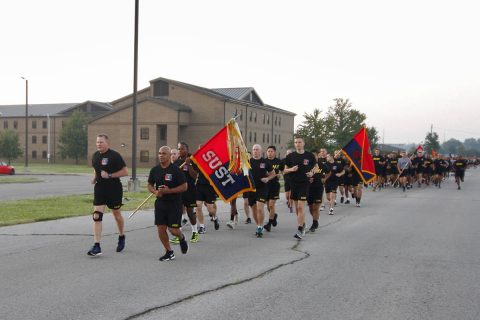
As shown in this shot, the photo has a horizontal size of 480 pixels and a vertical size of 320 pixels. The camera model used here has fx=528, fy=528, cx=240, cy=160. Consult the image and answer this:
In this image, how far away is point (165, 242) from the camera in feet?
25.6

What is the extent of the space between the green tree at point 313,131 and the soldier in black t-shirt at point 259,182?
2422 cm

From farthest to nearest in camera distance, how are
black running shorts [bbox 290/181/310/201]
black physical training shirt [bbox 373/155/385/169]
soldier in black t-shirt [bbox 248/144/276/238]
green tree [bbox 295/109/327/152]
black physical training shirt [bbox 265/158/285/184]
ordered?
green tree [bbox 295/109/327/152], black physical training shirt [bbox 373/155/385/169], black physical training shirt [bbox 265/158/285/184], soldier in black t-shirt [bbox 248/144/276/238], black running shorts [bbox 290/181/310/201]

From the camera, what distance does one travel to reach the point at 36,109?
91000mm

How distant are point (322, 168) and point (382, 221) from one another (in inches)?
85.5

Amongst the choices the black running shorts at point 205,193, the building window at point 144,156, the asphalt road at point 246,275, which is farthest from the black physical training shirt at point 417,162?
the building window at point 144,156

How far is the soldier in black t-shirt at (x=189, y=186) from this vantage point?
9906 millimetres

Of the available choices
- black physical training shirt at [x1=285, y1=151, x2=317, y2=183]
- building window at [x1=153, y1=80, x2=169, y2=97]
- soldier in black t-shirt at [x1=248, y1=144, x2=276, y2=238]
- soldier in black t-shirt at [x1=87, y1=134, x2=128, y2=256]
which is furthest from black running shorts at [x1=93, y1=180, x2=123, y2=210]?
building window at [x1=153, y1=80, x2=169, y2=97]

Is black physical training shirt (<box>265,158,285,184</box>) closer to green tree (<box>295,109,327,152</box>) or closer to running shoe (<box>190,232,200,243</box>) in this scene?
running shoe (<box>190,232,200,243</box>)

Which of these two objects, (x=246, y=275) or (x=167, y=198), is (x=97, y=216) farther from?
(x=246, y=275)

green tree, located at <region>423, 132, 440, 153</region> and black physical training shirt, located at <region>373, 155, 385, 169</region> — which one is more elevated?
green tree, located at <region>423, 132, 440, 153</region>

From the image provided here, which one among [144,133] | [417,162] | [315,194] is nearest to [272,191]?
[315,194]

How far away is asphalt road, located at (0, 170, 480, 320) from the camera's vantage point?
211 inches

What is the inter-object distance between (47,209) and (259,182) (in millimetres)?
6831

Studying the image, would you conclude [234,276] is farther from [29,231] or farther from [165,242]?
[29,231]
